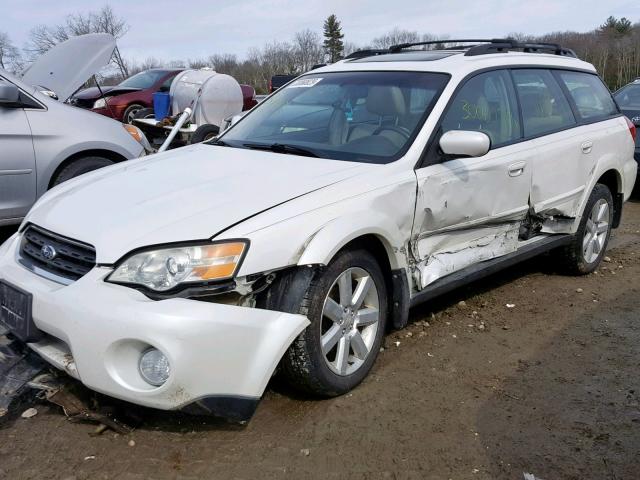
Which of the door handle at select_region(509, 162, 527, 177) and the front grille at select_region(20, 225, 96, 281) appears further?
the door handle at select_region(509, 162, 527, 177)

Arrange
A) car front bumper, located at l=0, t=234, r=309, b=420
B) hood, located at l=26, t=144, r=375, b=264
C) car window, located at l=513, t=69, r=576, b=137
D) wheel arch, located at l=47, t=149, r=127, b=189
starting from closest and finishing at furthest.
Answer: car front bumper, located at l=0, t=234, r=309, b=420, hood, located at l=26, t=144, r=375, b=264, car window, located at l=513, t=69, r=576, b=137, wheel arch, located at l=47, t=149, r=127, b=189

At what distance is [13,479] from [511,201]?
124 inches

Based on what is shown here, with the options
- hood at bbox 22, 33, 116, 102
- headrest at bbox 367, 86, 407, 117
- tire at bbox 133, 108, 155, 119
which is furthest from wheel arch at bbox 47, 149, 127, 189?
tire at bbox 133, 108, 155, 119

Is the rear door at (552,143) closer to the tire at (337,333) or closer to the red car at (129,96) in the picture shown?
the tire at (337,333)

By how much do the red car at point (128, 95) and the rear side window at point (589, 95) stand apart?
977cm

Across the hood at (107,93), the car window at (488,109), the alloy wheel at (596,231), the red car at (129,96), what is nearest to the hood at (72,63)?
the car window at (488,109)

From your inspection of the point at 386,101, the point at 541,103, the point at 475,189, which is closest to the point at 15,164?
the point at 386,101

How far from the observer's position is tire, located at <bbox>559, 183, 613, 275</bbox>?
495 cm

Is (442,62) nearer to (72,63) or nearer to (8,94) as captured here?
(8,94)

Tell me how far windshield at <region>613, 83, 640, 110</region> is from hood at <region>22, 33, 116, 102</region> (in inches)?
281

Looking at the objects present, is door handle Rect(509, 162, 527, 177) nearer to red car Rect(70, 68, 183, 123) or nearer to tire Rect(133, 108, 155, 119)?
tire Rect(133, 108, 155, 119)

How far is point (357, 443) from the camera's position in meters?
2.72

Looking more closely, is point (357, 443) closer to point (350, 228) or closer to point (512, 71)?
point (350, 228)

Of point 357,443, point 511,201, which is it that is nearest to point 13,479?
point 357,443
